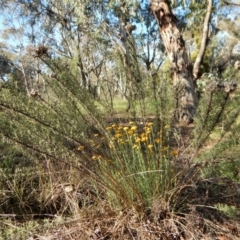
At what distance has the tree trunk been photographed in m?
5.71

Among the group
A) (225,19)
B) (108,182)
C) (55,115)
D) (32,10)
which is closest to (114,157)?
(108,182)

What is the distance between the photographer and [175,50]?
6.07 metres

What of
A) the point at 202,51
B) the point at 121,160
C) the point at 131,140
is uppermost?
the point at 202,51

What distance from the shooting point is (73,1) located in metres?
10.3

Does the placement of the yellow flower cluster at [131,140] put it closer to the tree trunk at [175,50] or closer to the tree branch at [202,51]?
the tree trunk at [175,50]

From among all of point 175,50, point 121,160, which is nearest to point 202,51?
point 175,50

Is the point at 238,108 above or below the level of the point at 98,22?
below

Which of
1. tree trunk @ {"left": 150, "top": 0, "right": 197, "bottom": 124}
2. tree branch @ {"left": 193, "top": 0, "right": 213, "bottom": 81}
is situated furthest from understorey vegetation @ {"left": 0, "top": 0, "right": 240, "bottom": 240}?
tree branch @ {"left": 193, "top": 0, "right": 213, "bottom": 81}

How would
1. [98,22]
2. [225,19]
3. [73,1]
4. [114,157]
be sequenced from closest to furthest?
1. [114,157]
2. [73,1]
3. [98,22]
4. [225,19]

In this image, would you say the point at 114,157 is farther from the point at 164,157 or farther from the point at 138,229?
the point at 138,229

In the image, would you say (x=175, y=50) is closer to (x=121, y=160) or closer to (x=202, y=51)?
(x=202, y=51)

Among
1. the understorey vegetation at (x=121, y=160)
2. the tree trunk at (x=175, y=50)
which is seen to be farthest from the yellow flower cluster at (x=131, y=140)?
the tree trunk at (x=175, y=50)

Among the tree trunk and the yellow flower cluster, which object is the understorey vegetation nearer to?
the yellow flower cluster

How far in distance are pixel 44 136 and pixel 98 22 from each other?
15165 mm
